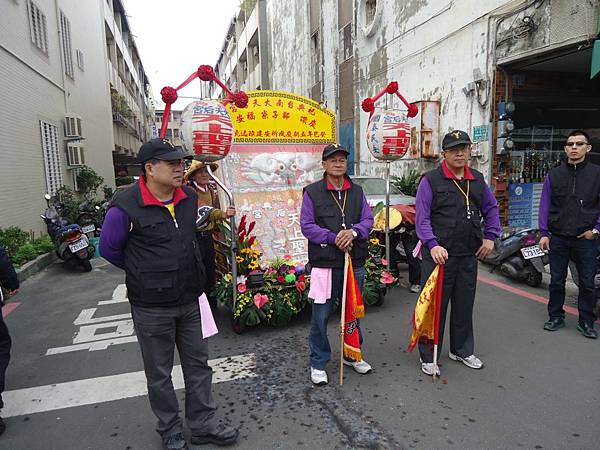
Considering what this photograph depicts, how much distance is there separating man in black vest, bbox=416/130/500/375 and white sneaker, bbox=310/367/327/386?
0.81 meters

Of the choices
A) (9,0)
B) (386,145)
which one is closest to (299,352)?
(386,145)

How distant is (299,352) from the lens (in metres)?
3.90

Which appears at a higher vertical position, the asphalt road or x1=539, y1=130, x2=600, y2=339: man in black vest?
x1=539, y1=130, x2=600, y2=339: man in black vest

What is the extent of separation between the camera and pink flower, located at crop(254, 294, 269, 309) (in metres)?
4.26

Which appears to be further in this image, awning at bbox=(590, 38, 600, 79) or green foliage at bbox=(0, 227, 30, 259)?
green foliage at bbox=(0, 227, 30, 259)

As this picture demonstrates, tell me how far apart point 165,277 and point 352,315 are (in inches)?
60.0

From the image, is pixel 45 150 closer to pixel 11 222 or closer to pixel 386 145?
pixel 11 222

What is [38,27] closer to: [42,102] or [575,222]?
[42,102]

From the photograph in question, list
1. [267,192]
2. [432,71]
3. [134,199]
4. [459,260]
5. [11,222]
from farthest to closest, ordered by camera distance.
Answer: [432,71], [11,222], [267,192], [459,260], [134,199]

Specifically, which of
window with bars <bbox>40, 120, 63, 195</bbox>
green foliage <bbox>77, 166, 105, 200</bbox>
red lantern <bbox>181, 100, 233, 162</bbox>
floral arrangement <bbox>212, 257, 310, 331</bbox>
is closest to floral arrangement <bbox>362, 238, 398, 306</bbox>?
floral arrangement <bbox>212, 257, 310, 331</bbox>

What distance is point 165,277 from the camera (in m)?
2.38

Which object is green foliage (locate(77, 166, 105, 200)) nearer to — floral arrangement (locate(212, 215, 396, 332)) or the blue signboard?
floral arrangement (locate(212, 215, 396, 332))

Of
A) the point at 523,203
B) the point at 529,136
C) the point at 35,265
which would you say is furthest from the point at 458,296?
the point at 35,265

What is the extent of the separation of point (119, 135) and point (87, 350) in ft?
71.0
